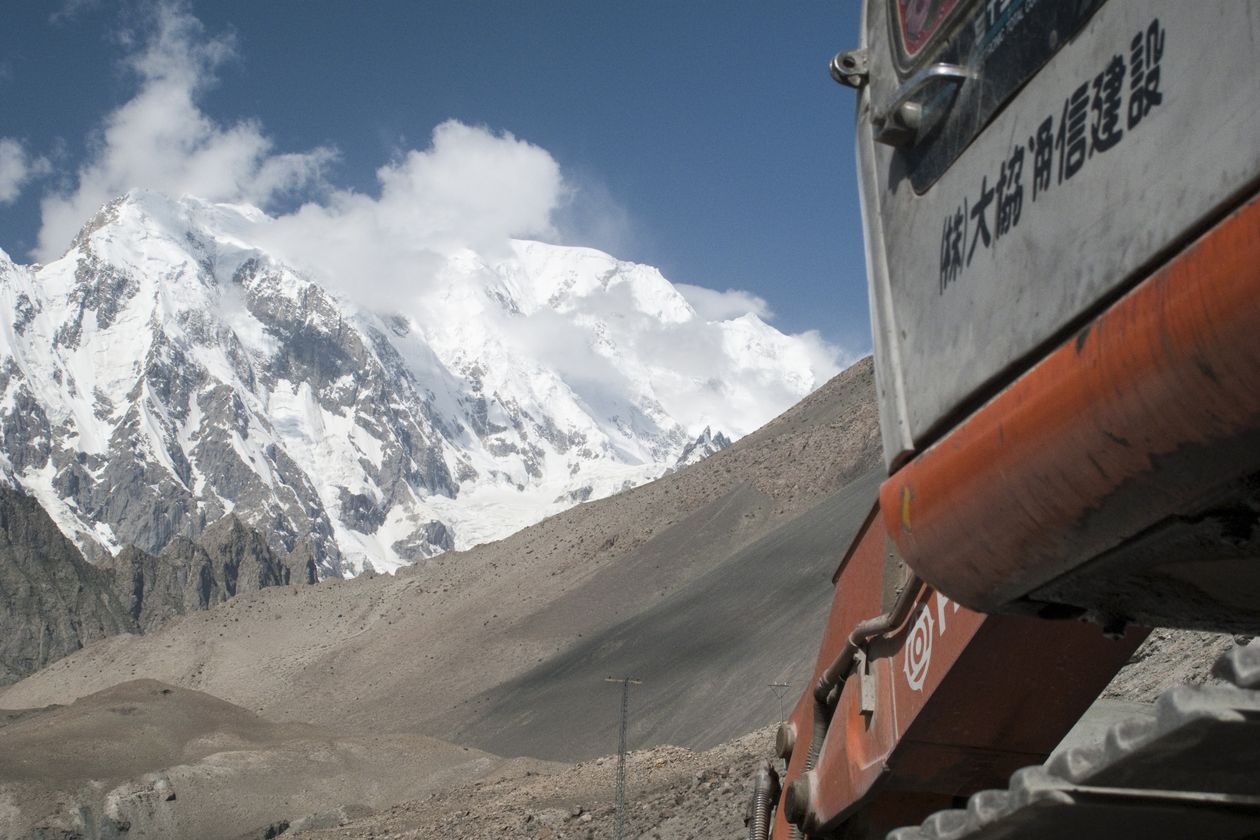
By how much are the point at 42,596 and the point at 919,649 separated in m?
130

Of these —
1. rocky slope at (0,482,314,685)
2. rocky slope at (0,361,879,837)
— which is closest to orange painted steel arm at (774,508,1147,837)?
rocky slope at (0,361,879,837)

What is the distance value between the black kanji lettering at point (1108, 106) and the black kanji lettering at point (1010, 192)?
25 centimetres

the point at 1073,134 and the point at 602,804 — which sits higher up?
the point at 602,804

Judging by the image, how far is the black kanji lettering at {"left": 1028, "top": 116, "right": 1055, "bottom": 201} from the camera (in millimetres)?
2770

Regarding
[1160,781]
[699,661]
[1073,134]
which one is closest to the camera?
[1160,781]

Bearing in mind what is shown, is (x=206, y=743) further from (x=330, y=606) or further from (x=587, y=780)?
(x=330, y=606)

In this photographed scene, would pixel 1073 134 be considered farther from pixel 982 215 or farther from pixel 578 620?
pixel 578 620

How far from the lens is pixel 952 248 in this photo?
3.14 metres

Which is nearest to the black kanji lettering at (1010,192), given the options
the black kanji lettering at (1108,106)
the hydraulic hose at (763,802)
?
the black kanji lettering at (1108,106)

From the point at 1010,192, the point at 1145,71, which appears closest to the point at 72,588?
the point at 1010,192

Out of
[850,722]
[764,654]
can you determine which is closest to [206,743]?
[764,654]

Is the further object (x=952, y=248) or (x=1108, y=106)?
(x=952, y=248)

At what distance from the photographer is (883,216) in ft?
11.8

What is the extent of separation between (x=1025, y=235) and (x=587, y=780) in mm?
27759
